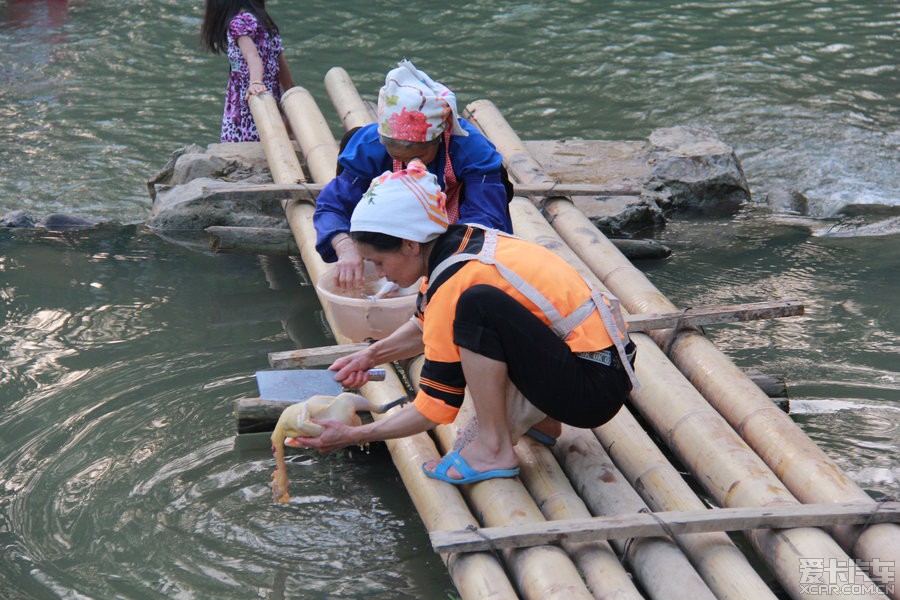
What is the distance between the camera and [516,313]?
3078mm

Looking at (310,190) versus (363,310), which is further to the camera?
(310,190)

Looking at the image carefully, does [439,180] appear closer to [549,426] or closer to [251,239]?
[549,426]

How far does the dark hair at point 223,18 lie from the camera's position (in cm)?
631

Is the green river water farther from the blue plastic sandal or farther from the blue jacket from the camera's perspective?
the blue jacket

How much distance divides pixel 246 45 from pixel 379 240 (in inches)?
142

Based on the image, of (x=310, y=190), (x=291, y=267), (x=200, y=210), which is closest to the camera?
(x=310, y=190)

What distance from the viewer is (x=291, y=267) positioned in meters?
6.15

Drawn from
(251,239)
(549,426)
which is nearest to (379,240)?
(549,426)

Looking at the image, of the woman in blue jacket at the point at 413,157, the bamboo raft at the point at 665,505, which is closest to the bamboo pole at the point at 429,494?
the bamboo raft at the point at 665,505

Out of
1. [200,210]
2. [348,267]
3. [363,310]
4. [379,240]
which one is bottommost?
[200,210]

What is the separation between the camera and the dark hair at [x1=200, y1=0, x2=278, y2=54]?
631 centimetres

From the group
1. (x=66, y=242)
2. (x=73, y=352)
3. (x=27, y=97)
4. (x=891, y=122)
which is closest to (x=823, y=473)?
(x=73, y=352)

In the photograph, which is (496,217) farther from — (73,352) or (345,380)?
(73,352)

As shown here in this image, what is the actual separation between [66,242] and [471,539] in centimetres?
440
